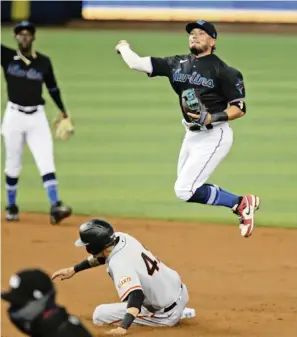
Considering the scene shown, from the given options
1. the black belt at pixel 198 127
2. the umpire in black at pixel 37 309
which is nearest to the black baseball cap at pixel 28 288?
the umpire in black at pixel 37 309

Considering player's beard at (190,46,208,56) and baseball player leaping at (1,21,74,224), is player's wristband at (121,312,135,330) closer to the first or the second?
player's beard at (190,46,208,56)

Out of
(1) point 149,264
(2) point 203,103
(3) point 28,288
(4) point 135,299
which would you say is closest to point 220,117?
(2) point 203,103

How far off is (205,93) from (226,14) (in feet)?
59.7

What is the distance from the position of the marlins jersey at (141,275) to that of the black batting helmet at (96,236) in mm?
138

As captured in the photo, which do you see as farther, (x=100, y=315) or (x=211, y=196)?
(x=211, y=196)

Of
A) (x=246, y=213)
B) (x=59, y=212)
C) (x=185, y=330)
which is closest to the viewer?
(x=185, y=330)

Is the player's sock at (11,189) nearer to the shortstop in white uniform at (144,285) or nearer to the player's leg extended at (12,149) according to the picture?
the player's leg extended at (12,149)

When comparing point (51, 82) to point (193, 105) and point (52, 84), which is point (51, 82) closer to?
point (52, 84)

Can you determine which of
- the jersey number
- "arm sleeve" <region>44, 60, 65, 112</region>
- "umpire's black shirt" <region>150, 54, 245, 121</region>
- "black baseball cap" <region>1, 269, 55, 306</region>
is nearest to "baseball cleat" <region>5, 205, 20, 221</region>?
"arm sleeve" <region>44, 60, 65, 112</region>

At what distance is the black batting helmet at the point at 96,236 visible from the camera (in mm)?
7781

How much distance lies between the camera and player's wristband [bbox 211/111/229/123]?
862 centimetres

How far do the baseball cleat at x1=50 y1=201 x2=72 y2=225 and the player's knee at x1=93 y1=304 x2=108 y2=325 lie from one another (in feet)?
10.4

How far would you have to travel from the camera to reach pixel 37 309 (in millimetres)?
4711

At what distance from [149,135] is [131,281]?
347 inches
